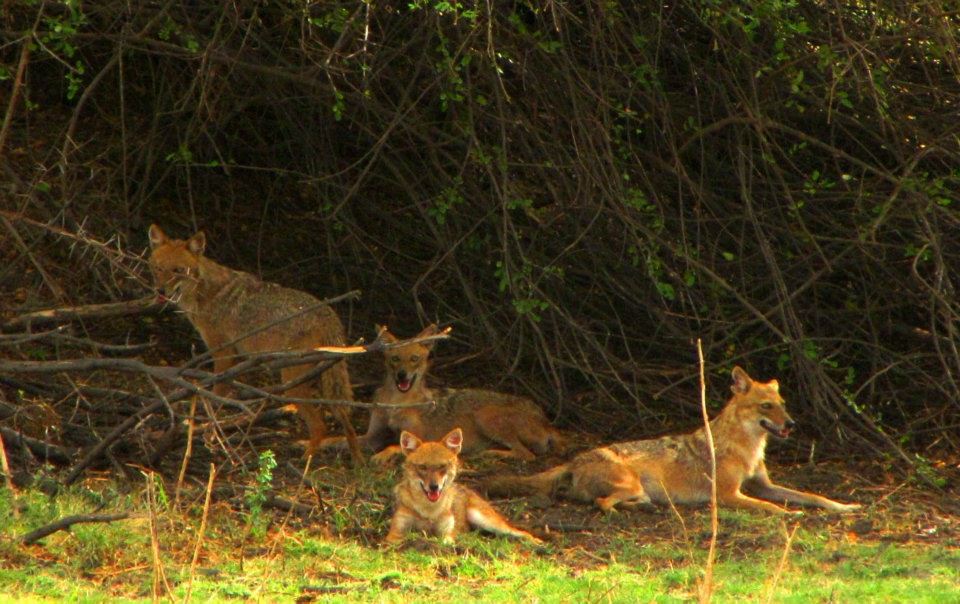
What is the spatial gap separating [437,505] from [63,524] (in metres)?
2.34

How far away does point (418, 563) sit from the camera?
7812 mm

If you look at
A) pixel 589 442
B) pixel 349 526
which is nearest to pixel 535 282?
pixel 589 442

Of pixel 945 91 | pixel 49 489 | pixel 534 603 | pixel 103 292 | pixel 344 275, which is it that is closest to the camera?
pixel 534 603

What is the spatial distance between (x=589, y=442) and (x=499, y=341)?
1.08 meters

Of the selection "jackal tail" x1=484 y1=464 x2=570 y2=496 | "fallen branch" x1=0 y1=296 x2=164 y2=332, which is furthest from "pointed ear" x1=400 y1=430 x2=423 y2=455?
"fallen branch" x1=0 y1=296 x2=164 y2=332

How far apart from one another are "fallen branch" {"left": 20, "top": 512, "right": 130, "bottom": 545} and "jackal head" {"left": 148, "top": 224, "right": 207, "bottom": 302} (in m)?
3.91

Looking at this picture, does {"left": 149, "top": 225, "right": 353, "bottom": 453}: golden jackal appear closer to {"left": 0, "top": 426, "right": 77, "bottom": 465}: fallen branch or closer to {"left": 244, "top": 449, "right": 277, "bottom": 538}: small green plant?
{"left": 0, "top": 426, "right": 77, "bottom": 465}: fallen branch

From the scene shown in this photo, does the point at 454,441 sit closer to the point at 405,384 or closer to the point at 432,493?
the point at 432,493

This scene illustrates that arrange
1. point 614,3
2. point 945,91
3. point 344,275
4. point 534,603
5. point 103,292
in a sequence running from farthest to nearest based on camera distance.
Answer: point 344,275
point 103,292
point 945,91
point 614,3
point 534,603

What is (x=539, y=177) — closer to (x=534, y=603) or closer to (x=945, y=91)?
(x=945, y=91)

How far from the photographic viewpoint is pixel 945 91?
10938mm

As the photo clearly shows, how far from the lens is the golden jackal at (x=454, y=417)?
11.4 metres

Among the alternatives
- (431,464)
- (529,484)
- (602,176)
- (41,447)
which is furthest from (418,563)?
(602,176)

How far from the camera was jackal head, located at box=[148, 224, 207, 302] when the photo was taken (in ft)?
36.7
